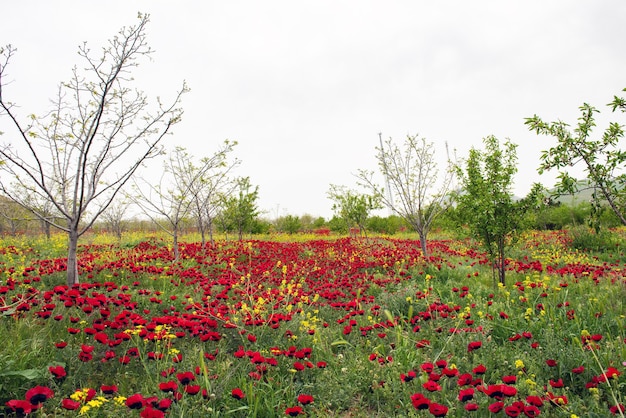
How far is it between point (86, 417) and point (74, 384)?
0.56m

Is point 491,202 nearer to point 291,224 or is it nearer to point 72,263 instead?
point 72,263

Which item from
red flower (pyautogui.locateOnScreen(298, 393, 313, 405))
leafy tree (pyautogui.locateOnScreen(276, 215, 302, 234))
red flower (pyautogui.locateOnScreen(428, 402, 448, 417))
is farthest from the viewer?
leafy tree (pyautogui.locateOnScreen(276, 215, 302, 234))

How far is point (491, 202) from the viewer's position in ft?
21.5

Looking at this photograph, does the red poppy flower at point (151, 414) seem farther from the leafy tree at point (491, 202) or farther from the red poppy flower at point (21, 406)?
the leafy tree at point (491, 202)

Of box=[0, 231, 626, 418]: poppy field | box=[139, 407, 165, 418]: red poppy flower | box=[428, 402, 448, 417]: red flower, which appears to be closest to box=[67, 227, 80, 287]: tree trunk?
box=[0, 231, 626, 418]: poppy field

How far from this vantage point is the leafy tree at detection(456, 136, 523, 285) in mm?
6500

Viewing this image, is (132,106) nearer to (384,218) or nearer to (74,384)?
(74,384)

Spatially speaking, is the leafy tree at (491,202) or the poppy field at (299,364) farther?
the leafy tree at (491,202)

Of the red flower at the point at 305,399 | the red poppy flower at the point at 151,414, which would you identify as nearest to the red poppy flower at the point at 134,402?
the red poppy flower at the point at 151,414

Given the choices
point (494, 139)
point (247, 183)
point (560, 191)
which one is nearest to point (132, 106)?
point (560, 191)

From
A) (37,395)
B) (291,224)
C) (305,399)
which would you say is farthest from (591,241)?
(291,224)

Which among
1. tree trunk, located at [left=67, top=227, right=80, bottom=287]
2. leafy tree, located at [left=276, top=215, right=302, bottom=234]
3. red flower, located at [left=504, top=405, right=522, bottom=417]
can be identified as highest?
leafy tree, located at [left=276, top=215, right=302, bottom=234]

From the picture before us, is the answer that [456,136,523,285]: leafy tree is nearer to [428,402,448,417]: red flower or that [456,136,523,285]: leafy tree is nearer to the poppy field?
the poppy field

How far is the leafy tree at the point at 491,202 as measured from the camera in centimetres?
650
